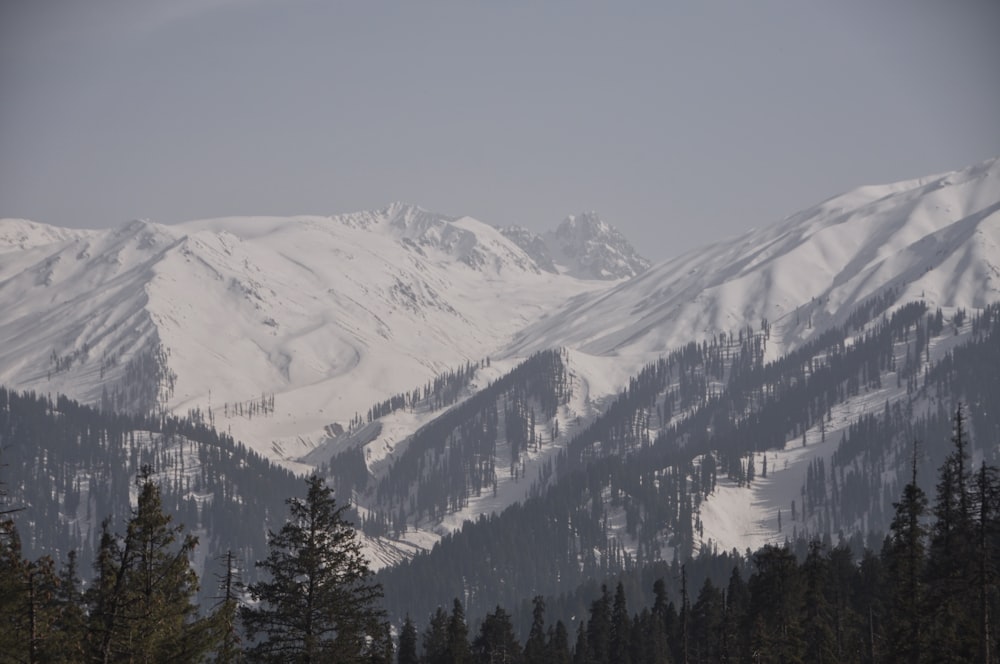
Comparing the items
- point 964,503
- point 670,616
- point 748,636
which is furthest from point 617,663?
point 964,503

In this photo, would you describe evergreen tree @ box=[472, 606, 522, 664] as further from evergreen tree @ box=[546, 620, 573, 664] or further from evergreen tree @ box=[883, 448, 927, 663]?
evergreen tree @ box=[883, 448, 927, 663]

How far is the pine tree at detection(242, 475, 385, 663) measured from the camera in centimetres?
4784

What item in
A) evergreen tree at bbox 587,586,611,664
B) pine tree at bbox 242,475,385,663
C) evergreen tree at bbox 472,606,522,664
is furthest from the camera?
evergreen tree at bbox 587,586,611,664

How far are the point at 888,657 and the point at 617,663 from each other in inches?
2105

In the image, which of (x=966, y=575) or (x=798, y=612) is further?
(x=798, y=612)

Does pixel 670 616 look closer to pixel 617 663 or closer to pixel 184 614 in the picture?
pixel 617 663

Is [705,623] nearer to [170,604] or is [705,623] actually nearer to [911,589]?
[911,589]

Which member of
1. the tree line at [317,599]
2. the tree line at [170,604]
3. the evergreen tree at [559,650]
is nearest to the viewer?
the tree line at [170,604]

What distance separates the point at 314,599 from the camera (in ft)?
159

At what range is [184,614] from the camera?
138ft

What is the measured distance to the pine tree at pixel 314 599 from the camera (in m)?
47.8

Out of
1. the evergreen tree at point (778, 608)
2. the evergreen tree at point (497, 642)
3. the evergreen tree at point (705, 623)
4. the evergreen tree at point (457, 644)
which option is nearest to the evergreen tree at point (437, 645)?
the evergreen tree at point (457, 644)

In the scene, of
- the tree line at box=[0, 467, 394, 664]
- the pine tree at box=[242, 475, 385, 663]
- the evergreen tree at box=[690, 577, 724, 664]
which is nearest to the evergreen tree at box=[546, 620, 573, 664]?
the evergreen tree at box=[690, 577, 724, 664]

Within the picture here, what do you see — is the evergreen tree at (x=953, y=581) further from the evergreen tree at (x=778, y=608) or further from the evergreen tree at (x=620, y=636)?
the evergreen tree at (x=620, y=636)
